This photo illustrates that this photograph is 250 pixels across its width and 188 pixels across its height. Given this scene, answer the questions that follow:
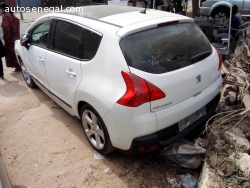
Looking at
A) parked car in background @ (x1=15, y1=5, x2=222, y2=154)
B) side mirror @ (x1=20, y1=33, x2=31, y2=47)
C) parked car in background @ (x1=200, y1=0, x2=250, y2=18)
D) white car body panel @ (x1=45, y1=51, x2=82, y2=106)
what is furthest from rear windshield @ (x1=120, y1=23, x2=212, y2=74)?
parked car in background @ (x1=200, y1=0, x2=250, y2=18)

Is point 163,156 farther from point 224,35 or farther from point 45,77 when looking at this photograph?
point 224,35

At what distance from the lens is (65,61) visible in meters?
2.95

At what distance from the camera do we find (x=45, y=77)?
360cm

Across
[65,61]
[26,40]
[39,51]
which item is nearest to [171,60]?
[65,61]

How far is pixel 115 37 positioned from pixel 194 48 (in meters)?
0.91

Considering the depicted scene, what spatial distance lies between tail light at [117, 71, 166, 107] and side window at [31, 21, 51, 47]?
1.88 m

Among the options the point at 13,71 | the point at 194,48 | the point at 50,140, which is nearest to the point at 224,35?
the point at 194,48

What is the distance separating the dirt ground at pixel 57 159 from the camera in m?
2.63

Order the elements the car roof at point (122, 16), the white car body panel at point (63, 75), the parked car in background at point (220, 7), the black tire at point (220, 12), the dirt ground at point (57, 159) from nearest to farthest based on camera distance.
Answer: the car roof at point (122, 16)
the dirt ground at point (57, 159)
the white car body panel at point (63, 75)
the parked car in background at point (220, 7)
the black tire at point (220, 12)

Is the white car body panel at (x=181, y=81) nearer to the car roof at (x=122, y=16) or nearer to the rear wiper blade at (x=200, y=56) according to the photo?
the rear wiper blade at (x=200, y=56)

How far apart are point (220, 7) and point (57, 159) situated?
9312 mm

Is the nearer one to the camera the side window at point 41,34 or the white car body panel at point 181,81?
the white car body panel at point 181,81

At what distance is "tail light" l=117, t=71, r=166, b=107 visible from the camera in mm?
2139

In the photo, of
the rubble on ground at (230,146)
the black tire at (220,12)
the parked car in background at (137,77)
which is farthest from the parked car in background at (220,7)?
the parked car in background at (137,77)
